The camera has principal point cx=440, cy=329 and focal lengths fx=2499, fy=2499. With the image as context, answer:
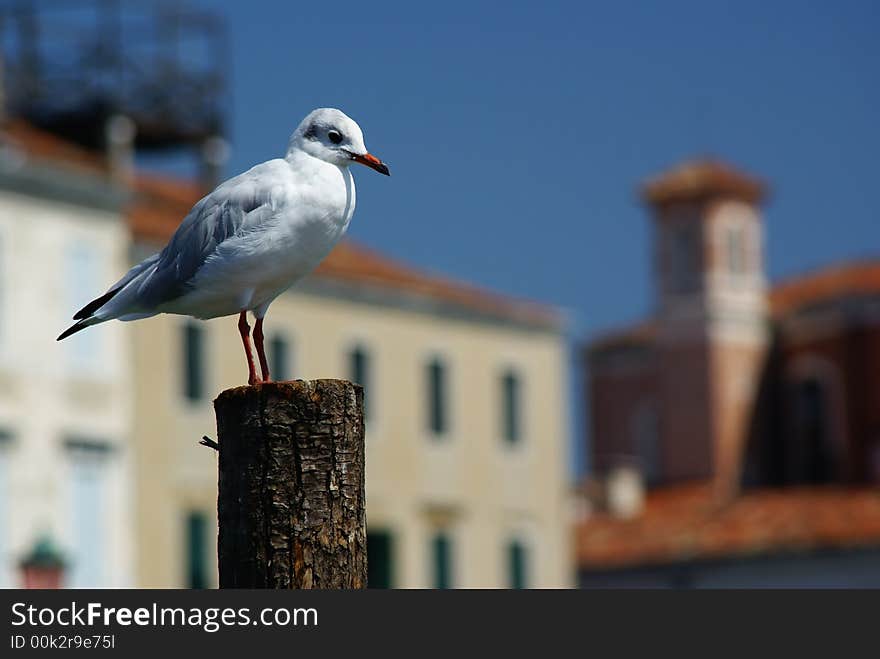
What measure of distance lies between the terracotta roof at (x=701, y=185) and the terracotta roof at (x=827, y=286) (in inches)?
115

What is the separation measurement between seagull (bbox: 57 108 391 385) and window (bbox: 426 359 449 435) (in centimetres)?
3711

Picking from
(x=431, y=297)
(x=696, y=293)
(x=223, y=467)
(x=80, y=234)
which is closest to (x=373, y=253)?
(x=431, y=297)

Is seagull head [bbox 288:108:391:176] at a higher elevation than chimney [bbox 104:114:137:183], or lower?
lower

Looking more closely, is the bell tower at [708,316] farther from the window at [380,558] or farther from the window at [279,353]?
the window at [279,353]

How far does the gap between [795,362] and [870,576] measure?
17242 mm

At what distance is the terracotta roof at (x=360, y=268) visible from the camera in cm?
4334

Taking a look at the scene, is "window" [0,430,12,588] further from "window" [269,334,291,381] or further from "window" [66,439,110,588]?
"window" [269,334,291,381]

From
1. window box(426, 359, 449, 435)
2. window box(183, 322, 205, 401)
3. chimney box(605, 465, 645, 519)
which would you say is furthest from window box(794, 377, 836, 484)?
window box(183, 322, 205, 401)

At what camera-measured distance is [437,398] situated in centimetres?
4603

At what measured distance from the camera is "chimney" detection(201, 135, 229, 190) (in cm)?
4381

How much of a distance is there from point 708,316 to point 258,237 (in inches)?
2400

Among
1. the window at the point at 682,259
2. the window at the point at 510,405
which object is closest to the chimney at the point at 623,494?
the window at the point at 682,259

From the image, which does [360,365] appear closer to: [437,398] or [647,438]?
[437,398]

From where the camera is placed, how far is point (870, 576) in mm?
52375
